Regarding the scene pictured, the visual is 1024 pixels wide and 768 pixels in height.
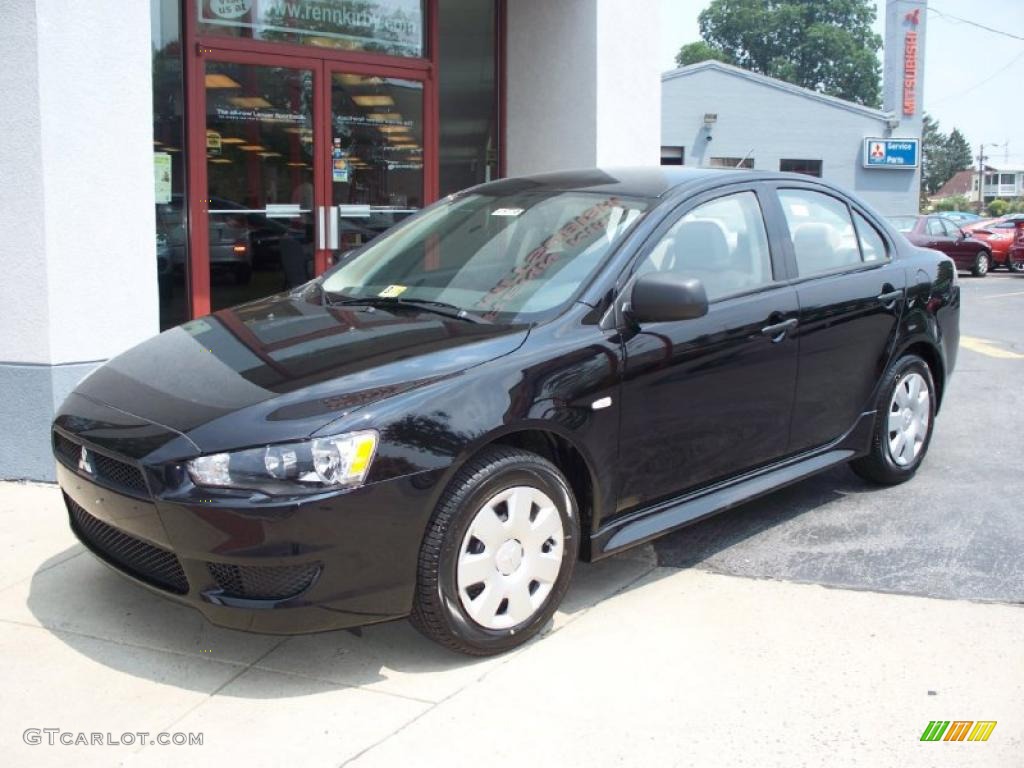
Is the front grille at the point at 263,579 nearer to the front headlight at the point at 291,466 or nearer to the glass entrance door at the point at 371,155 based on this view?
the front headlight at the point at 291,466

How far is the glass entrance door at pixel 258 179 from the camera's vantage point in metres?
7.36

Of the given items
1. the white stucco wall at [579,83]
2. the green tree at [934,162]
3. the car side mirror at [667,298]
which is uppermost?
the green tree at [934,162]

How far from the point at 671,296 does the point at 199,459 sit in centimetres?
172

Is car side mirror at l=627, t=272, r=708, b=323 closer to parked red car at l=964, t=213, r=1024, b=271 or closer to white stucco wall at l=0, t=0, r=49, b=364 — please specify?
white stucco wall at l=0, t=0, r=49, b=364

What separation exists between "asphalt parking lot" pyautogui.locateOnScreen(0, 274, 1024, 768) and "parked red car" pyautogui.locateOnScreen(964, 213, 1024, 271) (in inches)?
913

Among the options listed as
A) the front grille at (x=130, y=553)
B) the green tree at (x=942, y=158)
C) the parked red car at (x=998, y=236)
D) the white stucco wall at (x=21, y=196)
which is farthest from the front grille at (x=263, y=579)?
the green tree at (x=942, y=158)

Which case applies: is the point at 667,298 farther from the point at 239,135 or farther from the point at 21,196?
the point at 239,135

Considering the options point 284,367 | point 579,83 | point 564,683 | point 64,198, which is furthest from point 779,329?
point 579,83

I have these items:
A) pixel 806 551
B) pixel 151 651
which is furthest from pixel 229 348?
pixel 806 551

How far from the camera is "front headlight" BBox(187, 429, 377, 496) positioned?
10.6 ft

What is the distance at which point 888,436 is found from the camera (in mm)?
5465

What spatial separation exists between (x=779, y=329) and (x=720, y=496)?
77cm

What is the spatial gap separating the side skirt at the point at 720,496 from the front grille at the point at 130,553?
147 centimetres

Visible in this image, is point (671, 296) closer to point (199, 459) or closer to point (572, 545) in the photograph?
point (572, 545)
